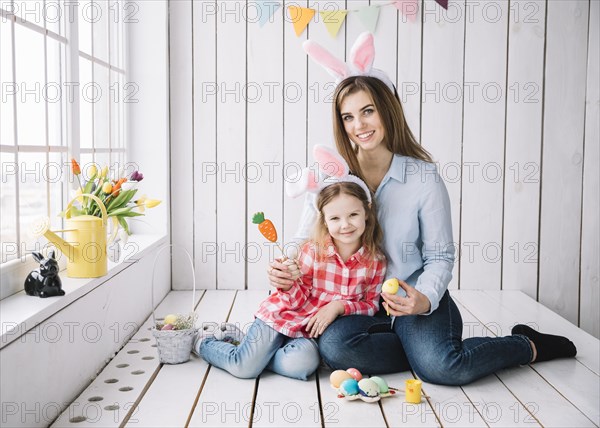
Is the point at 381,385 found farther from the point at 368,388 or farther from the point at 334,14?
the point at 334,14

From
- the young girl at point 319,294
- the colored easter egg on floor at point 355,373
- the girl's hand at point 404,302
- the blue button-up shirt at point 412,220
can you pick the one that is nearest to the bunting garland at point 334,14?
the blue button-up shirt at point 412,220

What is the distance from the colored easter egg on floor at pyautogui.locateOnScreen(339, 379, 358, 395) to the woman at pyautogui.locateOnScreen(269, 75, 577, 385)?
14 cm

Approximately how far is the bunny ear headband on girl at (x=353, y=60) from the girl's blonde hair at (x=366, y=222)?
34 centimetres

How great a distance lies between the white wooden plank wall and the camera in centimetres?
315

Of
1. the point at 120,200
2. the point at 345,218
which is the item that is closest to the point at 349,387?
the point at 345,218

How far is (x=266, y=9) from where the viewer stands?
314 centimetres

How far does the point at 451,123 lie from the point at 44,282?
1.99 metres

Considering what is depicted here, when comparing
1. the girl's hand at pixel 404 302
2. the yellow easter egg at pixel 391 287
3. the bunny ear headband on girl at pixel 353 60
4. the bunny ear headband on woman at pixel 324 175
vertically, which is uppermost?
the bunny ear headband on girl at pixel 353 60

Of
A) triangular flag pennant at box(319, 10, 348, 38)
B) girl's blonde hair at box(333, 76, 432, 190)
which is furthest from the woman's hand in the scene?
triangular flag pennant at box(319, 10, 348, 38)

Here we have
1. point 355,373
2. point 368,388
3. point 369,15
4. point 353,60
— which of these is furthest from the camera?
point 369,15

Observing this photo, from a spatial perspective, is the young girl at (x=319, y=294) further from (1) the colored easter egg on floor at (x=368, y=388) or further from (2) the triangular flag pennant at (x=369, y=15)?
(2) the triangular flag pennant at (x=369, y=15)

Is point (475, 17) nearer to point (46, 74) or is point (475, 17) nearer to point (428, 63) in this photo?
point (428, 63)

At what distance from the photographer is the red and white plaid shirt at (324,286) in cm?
212

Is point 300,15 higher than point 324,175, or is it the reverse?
point 300,15
